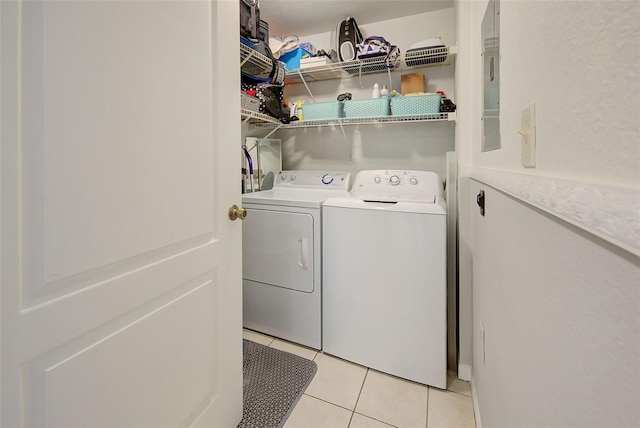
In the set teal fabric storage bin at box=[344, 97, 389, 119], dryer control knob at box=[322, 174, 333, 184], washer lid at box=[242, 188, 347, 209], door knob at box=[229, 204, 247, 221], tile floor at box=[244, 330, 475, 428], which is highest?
teal fabric storage bin at box=[344, 97, 389, 119]

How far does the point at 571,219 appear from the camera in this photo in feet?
1.24

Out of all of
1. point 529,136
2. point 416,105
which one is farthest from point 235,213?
point 416,105

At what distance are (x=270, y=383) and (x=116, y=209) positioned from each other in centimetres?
138

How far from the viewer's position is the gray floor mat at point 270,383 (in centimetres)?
148

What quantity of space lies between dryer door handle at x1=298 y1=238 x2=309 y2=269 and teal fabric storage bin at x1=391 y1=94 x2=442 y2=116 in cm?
114

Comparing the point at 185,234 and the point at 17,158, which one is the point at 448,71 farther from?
the point at 17,158

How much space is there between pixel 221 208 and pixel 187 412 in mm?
762

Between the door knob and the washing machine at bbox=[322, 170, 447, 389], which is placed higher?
the door knob

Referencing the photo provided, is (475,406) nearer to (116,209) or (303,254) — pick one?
(303,254)

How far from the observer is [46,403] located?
0.65 metres

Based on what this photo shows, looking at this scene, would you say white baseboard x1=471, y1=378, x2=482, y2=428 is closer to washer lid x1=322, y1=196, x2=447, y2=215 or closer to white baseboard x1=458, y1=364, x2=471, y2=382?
white baseboard x1=458, y1=364, x2=471, y2=382

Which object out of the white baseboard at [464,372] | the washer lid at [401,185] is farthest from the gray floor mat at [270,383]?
the washer lid at [401,185]

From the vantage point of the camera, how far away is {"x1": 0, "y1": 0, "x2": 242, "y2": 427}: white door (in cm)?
59

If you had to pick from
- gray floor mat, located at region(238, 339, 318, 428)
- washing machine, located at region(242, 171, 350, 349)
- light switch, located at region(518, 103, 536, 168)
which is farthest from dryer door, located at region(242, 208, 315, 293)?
light switch, located at region(518, 103, 536, 168)
